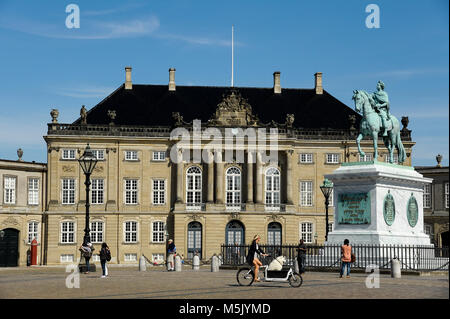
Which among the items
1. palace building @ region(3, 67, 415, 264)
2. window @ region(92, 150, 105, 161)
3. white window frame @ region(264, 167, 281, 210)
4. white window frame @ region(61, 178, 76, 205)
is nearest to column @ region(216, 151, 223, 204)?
palace building @ region(3, 67, 415, 264)

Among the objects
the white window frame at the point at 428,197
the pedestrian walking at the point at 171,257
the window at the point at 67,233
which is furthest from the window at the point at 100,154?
the pedestrian walking at the point at 171,257

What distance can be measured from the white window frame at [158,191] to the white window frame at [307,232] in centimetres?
1240

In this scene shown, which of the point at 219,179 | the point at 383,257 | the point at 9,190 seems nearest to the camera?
the point at 383,257

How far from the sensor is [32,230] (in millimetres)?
63969

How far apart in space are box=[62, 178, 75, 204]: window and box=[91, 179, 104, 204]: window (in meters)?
1.67

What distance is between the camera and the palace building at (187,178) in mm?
64875

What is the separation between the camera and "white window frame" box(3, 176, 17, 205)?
6244cm

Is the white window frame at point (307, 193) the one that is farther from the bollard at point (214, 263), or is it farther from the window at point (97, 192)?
the bollard at point (214, 263)

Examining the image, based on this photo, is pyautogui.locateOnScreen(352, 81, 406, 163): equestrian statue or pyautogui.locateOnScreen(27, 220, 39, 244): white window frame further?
pyautogui.locateOnScreen(27, 220, 39, 244): white window frame

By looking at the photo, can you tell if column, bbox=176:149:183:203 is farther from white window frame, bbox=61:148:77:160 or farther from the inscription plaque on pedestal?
the inscription plaque on pedestal

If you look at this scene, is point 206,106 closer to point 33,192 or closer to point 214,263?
point 33,192

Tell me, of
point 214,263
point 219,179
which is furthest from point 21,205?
point 214,263

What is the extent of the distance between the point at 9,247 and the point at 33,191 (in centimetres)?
525
